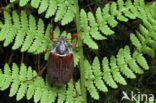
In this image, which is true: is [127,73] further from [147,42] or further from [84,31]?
[84,31]

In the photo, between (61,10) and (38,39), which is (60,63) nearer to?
(38,39)

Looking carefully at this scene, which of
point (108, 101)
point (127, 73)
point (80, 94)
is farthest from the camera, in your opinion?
point (108, 101)

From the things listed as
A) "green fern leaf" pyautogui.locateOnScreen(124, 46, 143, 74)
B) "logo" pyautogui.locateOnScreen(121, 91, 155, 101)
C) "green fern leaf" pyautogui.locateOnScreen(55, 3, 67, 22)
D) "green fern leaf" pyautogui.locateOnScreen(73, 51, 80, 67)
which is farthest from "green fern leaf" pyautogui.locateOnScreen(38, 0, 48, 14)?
"logo" pyautogui.locateOnScreen(121, 91, 155, 101)

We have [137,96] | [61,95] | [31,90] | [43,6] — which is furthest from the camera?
[137,96]

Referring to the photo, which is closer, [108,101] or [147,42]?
[147,42]

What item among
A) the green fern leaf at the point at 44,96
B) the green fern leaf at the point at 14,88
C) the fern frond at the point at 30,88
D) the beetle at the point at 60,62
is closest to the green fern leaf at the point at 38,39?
the beetle at the point at 60,62

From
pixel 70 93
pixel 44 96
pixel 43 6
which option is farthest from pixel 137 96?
pixel 43 6

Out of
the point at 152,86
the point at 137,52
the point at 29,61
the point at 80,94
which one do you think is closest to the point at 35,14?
the point at 29,61

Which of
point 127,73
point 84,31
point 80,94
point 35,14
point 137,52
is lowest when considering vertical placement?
point 80,94
